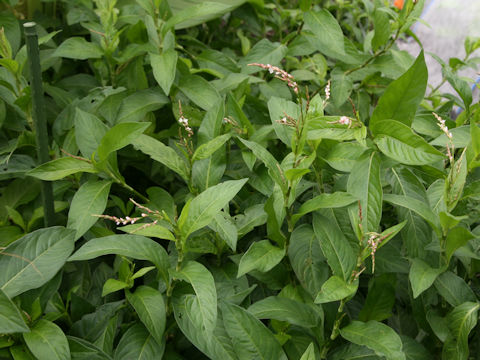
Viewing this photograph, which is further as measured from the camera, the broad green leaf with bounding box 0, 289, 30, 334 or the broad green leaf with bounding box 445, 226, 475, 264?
the broad green leaf with bounding box 445, 226, 475, 264

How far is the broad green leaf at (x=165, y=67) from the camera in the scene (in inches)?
52.6

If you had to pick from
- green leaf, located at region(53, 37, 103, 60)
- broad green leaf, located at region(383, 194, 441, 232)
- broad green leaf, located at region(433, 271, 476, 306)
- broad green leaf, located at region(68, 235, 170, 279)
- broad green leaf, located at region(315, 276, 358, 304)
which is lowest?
broad green leaf, located at region(433, 271, 476, 306)

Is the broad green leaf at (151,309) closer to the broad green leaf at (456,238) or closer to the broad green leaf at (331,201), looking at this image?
the broad green leaf at (331,201)

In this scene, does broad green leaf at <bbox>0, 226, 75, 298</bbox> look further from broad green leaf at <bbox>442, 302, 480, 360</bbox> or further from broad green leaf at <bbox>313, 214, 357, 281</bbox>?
broad green leaf at <bbox>442, 302, 480, 360</bbox>

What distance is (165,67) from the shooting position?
137 centimetres

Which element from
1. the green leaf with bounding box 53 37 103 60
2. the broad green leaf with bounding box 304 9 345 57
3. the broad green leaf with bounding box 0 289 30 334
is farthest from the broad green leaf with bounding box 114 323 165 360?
the broad green leaf with bounding box 304 9 345 57

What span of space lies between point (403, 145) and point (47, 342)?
30.6 inches

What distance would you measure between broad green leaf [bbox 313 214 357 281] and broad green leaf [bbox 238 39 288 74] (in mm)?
632

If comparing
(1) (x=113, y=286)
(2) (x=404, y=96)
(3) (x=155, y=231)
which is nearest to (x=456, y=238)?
(2) (x=404, y=96)

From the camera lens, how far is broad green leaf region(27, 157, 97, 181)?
1152 millimetres

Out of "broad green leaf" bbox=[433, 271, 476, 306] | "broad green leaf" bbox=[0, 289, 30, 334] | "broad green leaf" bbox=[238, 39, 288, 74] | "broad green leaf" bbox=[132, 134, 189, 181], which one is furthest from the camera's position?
"broad green leaf" bbox=[238, 39, 288, 74]

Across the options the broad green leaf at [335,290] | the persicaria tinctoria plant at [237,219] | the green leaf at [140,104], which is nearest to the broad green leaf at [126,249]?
the persicaria tinctoria plant at [237,219]

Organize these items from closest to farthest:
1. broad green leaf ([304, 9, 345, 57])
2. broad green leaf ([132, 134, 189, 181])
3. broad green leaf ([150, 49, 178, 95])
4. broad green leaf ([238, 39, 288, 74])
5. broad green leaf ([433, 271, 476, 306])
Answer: broad green leaf ([433, 271, 476, 306]) < broad green leaf ([132, 134, 189, 181]) < broad green leaf ([150, 49, 178, 95]) < broad green leaf ([304, 9, 345, 57]) < broad green leaf ([238, 39, 288, 74])

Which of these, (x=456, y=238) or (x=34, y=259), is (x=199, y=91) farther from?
(x=456, y=238)
